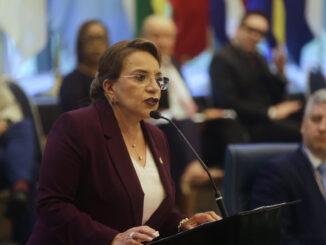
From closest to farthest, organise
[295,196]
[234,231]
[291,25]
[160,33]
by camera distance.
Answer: [234,231] < [295,196] < [160,33] < [291,25]

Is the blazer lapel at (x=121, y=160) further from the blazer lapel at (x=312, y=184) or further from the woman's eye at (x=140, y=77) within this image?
the blazer lapel at (x=312, y=184)

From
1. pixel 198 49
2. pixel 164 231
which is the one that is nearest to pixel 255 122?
pixel 198 49

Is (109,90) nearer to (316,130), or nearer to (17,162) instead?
(316,130)

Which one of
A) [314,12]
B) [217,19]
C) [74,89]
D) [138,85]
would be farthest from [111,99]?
[314,12]

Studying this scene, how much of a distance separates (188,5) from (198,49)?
1.22 ft

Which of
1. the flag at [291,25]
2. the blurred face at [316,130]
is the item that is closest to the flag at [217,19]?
the flag at [291,25]

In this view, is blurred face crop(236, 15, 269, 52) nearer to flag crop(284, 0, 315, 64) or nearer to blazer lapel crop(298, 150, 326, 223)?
flag crop(284, 0, 315, 64)

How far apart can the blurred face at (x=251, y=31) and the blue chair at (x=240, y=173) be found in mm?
1978

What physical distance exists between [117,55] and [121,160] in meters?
0.33

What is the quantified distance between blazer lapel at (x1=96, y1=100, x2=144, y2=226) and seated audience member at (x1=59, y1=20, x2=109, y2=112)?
153 centimetres

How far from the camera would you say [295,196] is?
282 centimetres

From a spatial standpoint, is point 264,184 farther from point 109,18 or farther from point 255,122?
point 109,18

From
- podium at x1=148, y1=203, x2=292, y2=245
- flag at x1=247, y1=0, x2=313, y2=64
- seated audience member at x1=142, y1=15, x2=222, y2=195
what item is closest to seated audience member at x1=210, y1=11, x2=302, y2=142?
seated audience member at x1=142, y1=15, x2=222, y2=195

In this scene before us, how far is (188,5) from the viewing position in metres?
5.51
